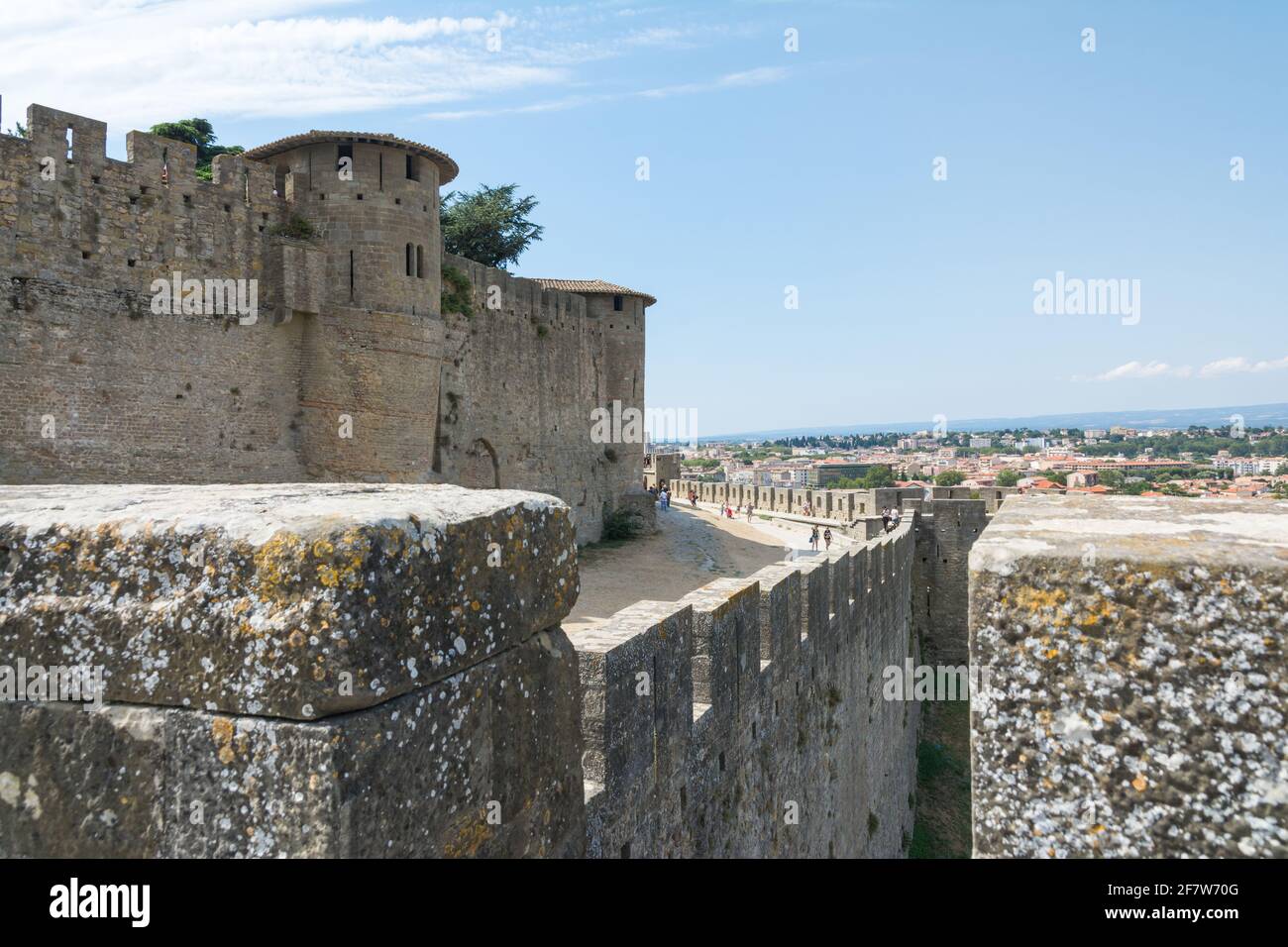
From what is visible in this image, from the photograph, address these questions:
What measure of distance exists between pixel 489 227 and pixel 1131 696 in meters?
39.2

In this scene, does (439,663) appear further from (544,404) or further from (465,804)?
(544,404)

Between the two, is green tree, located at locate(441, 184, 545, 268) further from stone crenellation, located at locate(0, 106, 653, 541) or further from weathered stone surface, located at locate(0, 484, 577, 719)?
weathered stone surface, located at locate(0, 484, 577, 719)

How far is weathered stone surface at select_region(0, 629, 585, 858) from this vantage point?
1.84 m

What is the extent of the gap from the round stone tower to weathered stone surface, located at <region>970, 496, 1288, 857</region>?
18.4 m

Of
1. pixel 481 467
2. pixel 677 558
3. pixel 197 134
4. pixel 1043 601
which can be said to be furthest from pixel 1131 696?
pixel 197 134

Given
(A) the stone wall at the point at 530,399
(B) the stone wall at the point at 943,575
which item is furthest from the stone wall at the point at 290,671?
(A) the stone wall at the point at 530,399

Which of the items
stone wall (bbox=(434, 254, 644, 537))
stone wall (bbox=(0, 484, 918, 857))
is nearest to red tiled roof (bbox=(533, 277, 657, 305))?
stone wall (bbox=(434, 254, 644, 537))

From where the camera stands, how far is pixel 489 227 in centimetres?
3878

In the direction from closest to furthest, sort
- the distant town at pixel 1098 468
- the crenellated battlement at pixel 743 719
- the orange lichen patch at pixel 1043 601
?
the orange lichen patch at pixel 1043 601 → the crenellated battlement at pixel 743 719 → the distant town at pixel 1098 468

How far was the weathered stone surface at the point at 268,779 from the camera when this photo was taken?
1.84 meters

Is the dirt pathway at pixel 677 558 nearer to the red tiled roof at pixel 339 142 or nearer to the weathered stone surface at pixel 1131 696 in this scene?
the red tiled roof at pixel 339 142

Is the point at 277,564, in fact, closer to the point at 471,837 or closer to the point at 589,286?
the point at 471,837

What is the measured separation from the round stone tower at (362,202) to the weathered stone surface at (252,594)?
17441 millimetres

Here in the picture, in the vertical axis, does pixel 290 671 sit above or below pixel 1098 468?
above
